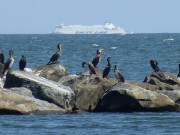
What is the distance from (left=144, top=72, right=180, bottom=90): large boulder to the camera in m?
32.9

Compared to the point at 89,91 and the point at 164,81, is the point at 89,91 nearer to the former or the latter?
the point at 89,91

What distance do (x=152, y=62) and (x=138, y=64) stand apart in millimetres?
26107

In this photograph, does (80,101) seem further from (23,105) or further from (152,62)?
(152,62)

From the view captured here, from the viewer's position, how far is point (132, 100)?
30234mm

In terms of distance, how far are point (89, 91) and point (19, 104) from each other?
9.89 ft

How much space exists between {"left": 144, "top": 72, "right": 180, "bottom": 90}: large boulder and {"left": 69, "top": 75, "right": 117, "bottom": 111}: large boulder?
212 cm

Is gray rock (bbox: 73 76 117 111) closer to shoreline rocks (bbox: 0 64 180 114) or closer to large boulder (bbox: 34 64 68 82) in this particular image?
shoreline rocks (bbox: 0 64 180 114)

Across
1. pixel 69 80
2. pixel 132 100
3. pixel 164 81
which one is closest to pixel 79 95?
pixel 69 80

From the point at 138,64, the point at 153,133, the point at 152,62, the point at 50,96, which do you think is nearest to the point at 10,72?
the point at 50,96

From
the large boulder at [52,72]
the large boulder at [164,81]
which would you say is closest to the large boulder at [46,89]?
the large boulder at [52,72]

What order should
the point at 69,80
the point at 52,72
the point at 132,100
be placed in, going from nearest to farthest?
the point at 132,100 < the point at 69,80 < the point at 52,72

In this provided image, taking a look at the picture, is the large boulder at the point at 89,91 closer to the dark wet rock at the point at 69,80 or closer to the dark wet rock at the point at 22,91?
the dark wet rock at the point at 69,80

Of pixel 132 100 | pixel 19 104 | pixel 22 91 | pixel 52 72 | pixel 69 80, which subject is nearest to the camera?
pixel 19 104

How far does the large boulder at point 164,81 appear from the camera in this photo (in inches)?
1294
